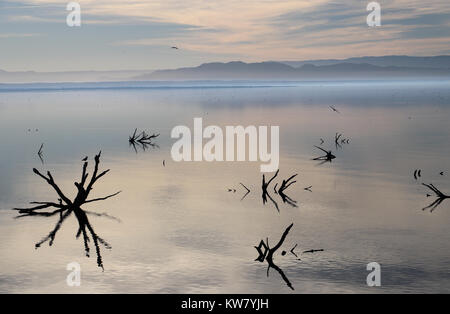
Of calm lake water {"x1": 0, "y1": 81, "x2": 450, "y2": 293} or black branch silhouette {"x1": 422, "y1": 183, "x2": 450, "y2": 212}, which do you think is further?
black branch silhouette {"x1": 422, "y1": 183, "x2": 450, "y2": 212}

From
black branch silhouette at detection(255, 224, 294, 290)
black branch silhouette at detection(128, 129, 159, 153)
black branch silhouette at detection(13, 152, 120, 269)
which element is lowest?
black branch silhouette at detection(255, 224, 294, 290)

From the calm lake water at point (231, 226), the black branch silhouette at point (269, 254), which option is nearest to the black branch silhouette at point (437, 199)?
the calm lake water at point (231, 226)

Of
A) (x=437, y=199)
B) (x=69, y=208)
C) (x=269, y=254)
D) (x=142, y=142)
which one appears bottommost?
(x=269, y=254)

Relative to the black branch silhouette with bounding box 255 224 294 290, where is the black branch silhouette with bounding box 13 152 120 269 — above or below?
above

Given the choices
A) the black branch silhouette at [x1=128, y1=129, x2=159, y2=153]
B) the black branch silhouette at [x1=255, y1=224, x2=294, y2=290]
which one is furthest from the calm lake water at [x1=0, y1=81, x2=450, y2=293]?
the black branch silhouette at [x1=128, y1=129, x2=159, y2=153]

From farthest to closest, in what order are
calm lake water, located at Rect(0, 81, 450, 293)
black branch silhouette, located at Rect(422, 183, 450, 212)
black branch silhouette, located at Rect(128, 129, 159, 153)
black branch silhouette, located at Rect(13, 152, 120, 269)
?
black branch silhouette, located at Rect(128, 129, 159, 153) → black branch silhouette, located at Rect(422, 183, 450, 212) → black branch silhouette, located at Rect(13, 152, 120, 269) → calm lake water, located at Rect(0, 81, 450, 293)

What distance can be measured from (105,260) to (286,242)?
660 cm

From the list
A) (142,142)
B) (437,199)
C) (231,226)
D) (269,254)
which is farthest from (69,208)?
(142,142)

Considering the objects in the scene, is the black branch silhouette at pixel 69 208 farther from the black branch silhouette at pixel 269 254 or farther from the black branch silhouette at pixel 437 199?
the black branch silhouette at pixel 437 199

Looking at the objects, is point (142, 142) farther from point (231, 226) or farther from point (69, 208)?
point (231, 226)

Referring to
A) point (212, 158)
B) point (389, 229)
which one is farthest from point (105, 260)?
point (212, 158)

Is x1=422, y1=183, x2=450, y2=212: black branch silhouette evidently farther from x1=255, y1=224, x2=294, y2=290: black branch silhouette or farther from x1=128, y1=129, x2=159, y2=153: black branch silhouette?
x1=128, y1=129, x2=159, y2=153: black branch silhouette

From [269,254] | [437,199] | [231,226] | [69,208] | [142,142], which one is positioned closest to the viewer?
[269,254]

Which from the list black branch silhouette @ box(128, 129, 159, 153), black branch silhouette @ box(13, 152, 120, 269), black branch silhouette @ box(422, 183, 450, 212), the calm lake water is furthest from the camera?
black branch silhouette @ box(128, 129, 159, 153)
